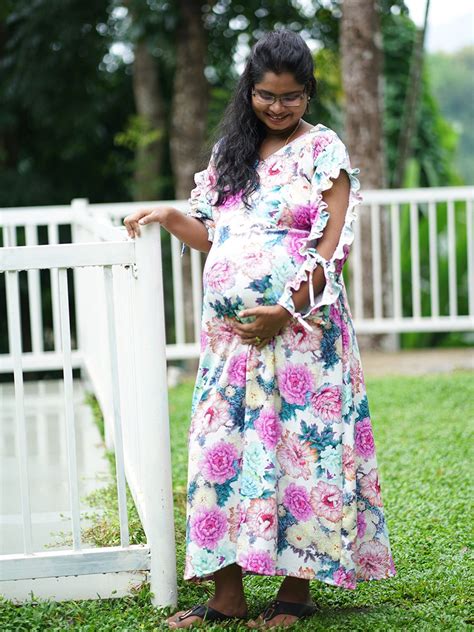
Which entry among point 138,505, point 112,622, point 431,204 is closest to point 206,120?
point 431,204

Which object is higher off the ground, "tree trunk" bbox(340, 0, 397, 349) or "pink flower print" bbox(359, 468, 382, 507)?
"tree trunk" bbox(340, 0, 397, 349)

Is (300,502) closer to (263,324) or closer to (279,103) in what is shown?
(263,324)

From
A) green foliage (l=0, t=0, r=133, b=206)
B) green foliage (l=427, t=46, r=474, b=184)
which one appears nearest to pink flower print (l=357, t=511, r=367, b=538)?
green foliage (l=0, t=0, r=133, b=206)

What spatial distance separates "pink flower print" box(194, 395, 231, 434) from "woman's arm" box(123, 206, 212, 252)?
1.46 ft

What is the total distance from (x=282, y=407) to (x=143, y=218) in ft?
1.92

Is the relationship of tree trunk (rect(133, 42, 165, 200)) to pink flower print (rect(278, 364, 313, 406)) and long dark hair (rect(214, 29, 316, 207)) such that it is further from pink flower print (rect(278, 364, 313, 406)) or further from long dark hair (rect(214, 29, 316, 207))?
pink flower print (rect(278, 364, 313, 406))

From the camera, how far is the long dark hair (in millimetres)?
2555

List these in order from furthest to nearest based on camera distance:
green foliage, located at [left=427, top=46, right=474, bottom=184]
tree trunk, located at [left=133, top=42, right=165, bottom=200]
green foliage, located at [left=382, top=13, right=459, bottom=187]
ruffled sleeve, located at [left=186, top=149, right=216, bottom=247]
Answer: green foliage, located at [left=427, top=46, right=474, bottom=184], green foliage, located at [left=382, top=13, right=459, bottom=187], tree trunk, located at [left=133, top=42, right=165, bottom=200], ruffled sleeve, located at [left=186, top=149, right=216, bottom=247]

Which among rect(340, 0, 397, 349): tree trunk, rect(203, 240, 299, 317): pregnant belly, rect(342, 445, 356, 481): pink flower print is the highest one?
rect(340, 0, 397, 349): tree trunk

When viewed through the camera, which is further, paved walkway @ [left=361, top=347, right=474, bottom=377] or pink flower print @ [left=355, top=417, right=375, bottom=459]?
paved walkway @ [left=361, top=347, right=474, bottom=377]

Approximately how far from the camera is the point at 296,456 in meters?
2.57

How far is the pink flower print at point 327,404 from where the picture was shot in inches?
101

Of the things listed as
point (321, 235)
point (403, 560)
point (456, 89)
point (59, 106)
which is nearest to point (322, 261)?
point (321, 235)

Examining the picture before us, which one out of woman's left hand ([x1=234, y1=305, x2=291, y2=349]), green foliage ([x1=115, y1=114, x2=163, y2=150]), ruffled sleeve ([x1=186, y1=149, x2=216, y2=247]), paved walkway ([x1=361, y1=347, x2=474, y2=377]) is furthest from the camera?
green foliage ([x1=115, y1=114, x2=163, y2=150])
